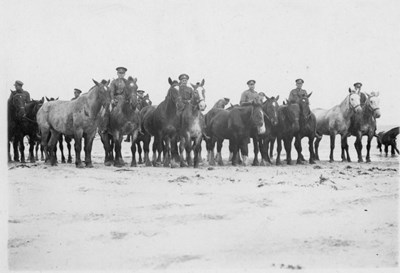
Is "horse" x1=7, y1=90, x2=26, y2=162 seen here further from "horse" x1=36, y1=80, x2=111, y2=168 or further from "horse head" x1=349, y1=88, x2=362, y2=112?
"horse head" x1=349, y1=88, x2=362, y2=112

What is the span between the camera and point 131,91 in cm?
1469

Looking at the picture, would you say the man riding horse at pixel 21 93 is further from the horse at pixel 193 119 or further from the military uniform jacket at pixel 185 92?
the horse at pixel 193 119

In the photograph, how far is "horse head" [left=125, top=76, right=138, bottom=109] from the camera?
47.9 ft

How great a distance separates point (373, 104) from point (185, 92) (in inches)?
272

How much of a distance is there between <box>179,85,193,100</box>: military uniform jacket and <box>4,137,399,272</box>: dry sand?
4055mm

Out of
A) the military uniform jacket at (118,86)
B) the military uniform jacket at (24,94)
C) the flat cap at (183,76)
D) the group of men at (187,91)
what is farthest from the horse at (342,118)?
the military uniform jacket at (24,94)

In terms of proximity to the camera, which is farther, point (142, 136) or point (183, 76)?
point (142, 136)

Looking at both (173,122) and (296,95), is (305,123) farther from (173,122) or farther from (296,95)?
(173,122)

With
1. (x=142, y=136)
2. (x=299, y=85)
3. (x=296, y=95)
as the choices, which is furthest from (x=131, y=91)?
(x=299, y=85)

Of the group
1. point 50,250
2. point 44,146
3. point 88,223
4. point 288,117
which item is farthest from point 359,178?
point 44,146

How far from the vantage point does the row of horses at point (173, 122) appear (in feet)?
46.7

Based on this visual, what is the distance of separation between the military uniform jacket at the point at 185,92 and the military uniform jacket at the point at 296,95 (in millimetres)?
4284

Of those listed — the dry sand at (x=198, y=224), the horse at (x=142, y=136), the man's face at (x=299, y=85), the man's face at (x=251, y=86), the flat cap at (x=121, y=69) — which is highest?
the flat cap at (x=121, y=69)

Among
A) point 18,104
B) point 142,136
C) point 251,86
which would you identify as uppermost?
point 251,86
